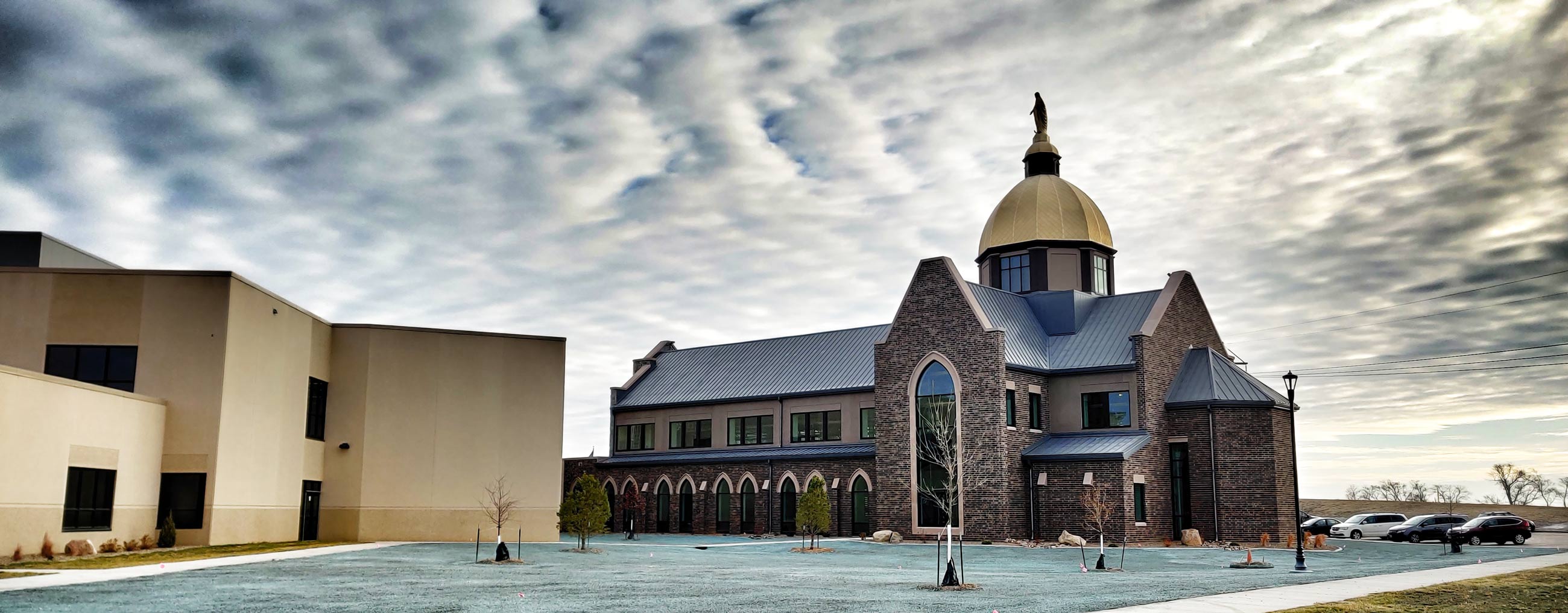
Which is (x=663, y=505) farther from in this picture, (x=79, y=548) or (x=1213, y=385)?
(x=79, y=548)

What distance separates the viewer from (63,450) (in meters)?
30.2

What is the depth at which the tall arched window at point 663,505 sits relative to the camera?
62031mm

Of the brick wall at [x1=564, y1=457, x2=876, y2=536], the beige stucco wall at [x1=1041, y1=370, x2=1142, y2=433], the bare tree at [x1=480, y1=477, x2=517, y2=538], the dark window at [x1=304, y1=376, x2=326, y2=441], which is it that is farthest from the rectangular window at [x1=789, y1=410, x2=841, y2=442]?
the dark window at [x1=304, y1=376, x2=326, y2=441]

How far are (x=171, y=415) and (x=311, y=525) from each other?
8593mm

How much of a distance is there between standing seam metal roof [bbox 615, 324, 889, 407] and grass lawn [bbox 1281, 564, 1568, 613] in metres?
34.1

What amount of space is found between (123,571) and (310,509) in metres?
17.8

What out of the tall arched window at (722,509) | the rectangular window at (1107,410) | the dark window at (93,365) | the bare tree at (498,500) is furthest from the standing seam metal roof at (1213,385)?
the dark window at (93,365)

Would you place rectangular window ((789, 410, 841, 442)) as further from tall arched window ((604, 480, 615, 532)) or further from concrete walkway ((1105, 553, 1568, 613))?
concrete walkway ((1105, 553, 1568, 613))

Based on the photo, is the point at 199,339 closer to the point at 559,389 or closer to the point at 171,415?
the point at 171,415

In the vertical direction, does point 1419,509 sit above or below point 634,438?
below

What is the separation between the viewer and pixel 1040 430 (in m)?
49.6

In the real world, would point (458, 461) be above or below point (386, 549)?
above

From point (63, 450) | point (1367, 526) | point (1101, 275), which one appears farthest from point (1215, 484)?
point (63, 450)

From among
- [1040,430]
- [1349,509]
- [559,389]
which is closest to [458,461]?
[559,389]
